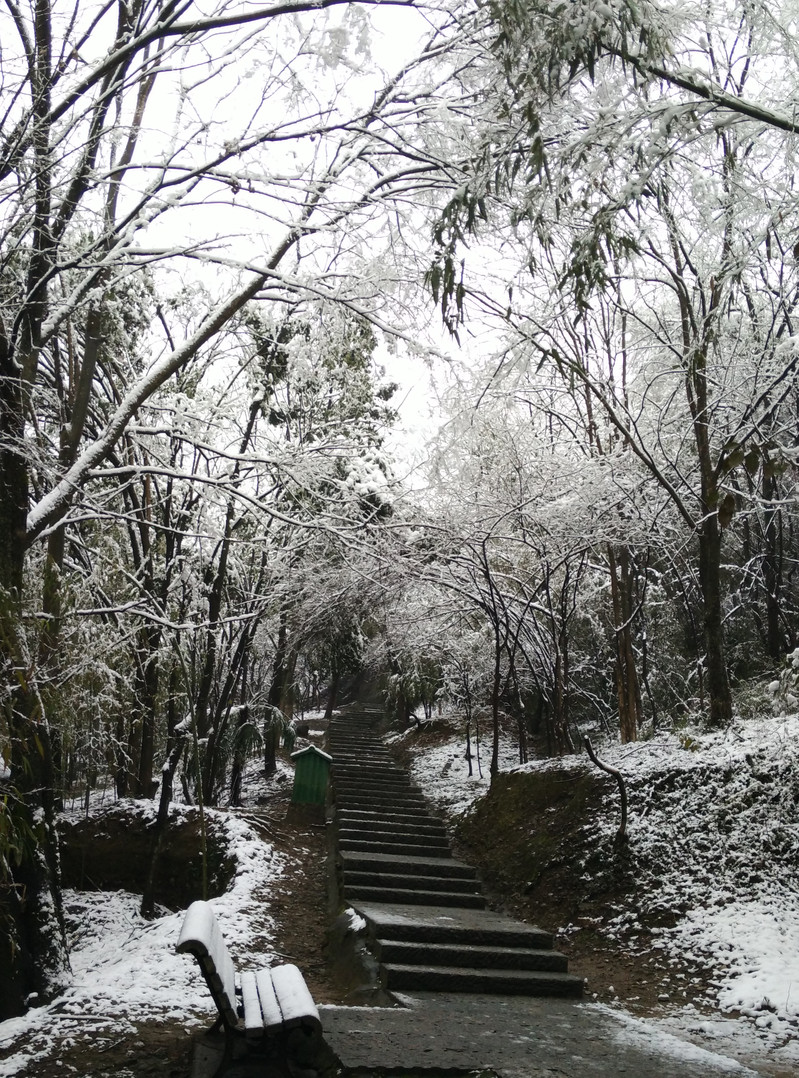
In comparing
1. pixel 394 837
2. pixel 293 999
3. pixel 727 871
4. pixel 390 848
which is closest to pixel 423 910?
pixel 390 848

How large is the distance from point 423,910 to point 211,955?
4518 mm

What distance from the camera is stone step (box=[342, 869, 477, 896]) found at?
8.39 meters

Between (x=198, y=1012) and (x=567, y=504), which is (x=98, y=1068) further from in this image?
(x=567, y=504)

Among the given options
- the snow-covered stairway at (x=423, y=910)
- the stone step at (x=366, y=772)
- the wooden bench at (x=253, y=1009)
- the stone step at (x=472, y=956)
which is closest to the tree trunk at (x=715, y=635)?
the snow-covered stairway at (x=423, y=910)

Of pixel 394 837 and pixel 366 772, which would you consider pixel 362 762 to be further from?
pixel 394 837

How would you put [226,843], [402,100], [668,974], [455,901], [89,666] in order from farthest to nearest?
[226,843]
[455,901]
[89,666]
[668,974]
[402,100]

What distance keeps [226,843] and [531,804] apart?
11.8 feet

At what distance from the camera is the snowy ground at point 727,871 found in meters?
5.08

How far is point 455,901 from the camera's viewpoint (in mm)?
8156

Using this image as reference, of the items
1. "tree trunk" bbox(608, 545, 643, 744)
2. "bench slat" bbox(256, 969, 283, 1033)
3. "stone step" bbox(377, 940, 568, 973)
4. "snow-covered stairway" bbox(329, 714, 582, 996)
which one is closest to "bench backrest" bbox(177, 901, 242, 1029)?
"bench slat" bbox(256, 969, 283, 1033)

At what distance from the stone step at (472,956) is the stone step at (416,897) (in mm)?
1889

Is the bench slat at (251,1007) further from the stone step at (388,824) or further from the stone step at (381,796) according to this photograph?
the stone step at (381,796)

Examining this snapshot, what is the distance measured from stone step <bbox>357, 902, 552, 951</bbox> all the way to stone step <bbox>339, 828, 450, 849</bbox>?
3.45 m

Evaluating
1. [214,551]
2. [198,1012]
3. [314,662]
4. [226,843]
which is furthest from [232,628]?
[314,662]
